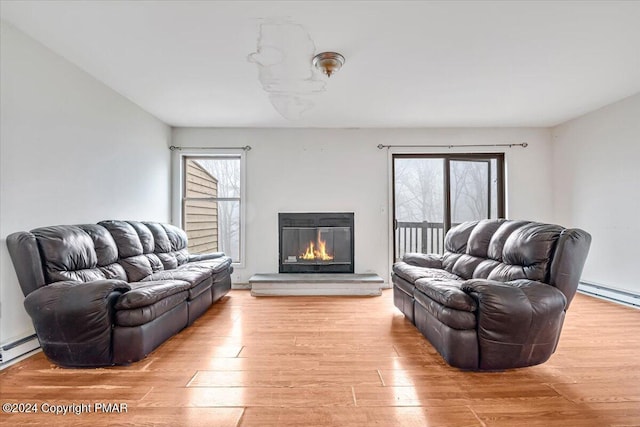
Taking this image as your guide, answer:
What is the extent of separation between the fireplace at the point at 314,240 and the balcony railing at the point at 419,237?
2.97ft

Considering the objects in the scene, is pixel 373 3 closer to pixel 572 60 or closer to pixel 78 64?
pixel 572 60

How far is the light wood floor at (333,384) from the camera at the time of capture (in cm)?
166

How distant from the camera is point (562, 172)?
187 inches

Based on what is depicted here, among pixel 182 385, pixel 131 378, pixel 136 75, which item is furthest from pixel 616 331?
pixel 136 75

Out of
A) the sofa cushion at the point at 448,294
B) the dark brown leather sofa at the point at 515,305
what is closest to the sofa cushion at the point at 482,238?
the dark brown leather sofa at the point at 515,305

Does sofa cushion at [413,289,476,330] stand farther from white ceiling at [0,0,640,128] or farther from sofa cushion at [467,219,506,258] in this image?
white ceiling at [0,0,640,128]

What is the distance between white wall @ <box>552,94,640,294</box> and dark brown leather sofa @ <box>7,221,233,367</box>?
17.0 feet

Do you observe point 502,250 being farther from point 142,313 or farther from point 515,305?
point 142,313

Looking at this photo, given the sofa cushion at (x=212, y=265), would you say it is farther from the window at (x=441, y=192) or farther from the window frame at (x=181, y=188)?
the window at (x=441, y=192)

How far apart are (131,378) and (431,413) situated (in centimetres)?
192

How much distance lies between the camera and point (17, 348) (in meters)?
2.28

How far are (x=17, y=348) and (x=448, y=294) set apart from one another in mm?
3217

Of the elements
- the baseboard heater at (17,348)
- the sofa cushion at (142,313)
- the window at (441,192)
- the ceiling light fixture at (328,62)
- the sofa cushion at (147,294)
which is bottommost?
the baseboard heater at (17,348)

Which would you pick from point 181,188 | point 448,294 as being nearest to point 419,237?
point 448,294
